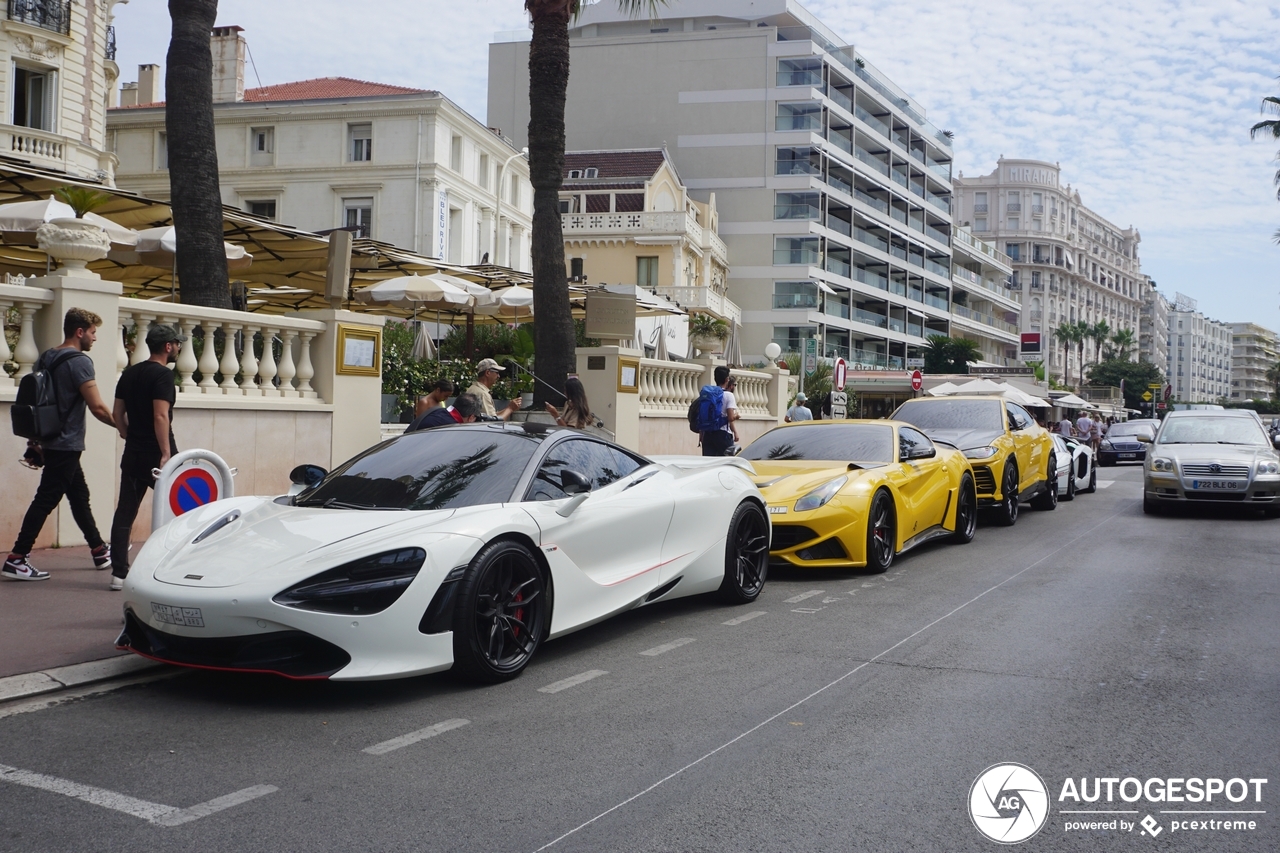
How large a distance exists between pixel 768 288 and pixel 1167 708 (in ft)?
204

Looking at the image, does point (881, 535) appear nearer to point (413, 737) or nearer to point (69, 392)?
point (413, 737)

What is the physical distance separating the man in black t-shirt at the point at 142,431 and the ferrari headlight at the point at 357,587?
3.00 meters

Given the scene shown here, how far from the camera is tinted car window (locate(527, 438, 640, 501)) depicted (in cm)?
634

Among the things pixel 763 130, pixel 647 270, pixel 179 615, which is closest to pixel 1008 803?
pixel 179 615

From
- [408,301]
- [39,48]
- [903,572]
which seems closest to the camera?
[903,572]

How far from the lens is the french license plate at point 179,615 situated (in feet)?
16.6

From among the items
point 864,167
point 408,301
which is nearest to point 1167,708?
point 408,301

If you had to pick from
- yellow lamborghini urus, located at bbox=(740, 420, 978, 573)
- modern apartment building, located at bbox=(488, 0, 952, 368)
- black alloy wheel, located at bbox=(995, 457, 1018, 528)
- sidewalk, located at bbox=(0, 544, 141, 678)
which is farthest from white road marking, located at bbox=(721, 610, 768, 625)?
modern apartment building, located at bbox=(488, 0, 952, 368)

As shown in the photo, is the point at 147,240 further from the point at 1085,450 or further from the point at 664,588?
the point at 1085,450

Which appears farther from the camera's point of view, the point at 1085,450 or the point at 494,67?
the point at 494,67

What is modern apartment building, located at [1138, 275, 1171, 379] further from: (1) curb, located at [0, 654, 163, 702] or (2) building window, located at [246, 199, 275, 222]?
(1) curb, located at [0, 654, 163, 702]

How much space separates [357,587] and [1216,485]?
13625 mm

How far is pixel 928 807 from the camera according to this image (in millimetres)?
3959

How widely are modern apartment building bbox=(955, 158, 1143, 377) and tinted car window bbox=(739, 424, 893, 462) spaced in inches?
4731
